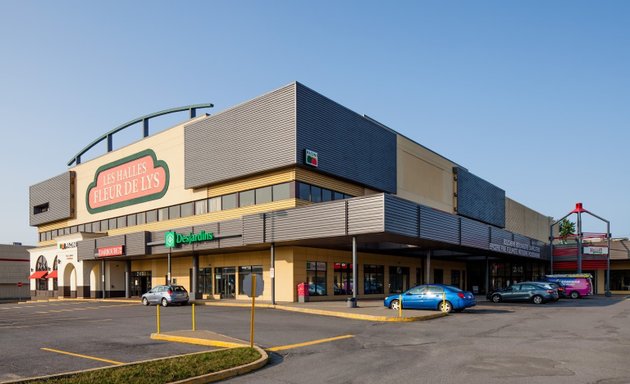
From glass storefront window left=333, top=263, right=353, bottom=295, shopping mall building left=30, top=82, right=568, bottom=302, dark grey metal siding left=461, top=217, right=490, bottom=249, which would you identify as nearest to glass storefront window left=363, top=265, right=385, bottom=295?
shopping mall building left=30, top=82, right=568, bottom=302

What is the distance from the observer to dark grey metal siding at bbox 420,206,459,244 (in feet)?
106

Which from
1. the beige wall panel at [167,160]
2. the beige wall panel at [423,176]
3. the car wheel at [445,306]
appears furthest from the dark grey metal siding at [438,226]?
the beige wall panel at [167,160]

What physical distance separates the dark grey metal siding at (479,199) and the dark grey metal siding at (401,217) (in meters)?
26.4

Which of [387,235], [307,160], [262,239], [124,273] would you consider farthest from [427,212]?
[124,273]

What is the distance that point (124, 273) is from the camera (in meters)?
53.1

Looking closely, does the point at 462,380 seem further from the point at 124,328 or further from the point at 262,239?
the point at 262,239

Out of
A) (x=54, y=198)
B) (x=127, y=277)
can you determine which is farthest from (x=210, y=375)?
(x=54, y=198)

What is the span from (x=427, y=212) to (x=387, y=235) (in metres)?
3.88

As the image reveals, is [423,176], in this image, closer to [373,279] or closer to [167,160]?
[373,279]

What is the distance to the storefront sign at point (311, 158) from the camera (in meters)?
34.5

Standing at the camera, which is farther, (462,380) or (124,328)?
(124,328)

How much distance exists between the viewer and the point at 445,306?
86.0 feet

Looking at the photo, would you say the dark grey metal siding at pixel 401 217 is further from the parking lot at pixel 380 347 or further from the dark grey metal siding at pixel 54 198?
the dark grey metal siding at pixel 54 198

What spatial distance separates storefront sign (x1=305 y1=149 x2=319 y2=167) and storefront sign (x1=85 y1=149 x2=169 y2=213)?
53.7 feet
